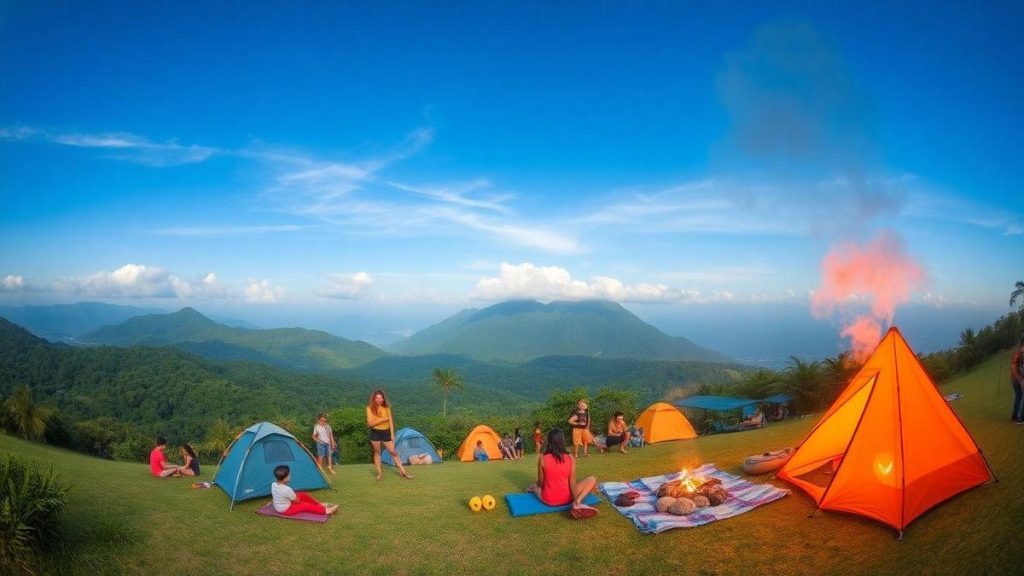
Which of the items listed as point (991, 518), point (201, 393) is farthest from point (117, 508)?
point (201, 393)

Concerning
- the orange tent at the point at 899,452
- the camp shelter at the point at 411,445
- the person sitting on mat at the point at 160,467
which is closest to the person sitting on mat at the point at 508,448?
the camp shelter at the point at 411,445

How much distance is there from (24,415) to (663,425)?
31039mm

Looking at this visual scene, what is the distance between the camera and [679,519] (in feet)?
22.5

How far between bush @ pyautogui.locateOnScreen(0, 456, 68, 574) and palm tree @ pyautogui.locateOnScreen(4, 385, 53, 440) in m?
23.3

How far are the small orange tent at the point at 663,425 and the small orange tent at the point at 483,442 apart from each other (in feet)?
21.2

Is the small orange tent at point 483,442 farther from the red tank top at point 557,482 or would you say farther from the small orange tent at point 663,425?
the red tank top at point 557,482

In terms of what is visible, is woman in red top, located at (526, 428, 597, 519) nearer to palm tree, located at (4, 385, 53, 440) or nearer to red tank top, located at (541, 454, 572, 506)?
red tank top, located at (541, 454, 572, 506)

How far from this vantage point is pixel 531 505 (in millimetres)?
8023

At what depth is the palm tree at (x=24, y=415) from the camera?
22578mm

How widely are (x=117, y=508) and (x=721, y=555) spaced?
29.4 feet

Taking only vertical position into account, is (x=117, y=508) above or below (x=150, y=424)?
above

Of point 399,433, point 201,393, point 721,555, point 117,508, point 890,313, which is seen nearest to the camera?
point 721,555

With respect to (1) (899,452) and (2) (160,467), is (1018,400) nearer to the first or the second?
(1) (899,452)

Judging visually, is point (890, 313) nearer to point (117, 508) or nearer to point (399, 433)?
point (117, 508)
